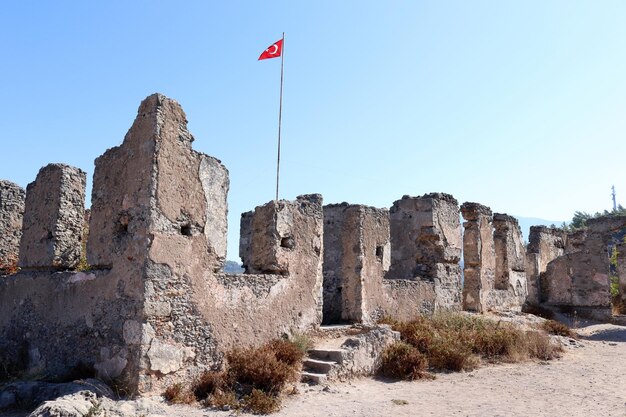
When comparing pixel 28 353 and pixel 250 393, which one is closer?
pixel 250 393

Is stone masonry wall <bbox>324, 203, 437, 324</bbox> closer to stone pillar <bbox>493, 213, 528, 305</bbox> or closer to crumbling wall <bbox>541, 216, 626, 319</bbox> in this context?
stone pillar <bbox>493, 213, 528, 305</bbox>

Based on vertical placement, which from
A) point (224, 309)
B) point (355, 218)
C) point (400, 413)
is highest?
point (355, 218)

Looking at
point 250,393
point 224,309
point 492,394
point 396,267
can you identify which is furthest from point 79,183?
point 396,267

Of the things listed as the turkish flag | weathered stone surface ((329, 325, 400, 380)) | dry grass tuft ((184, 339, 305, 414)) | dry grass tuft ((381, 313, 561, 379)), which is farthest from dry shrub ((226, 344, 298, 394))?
the turkish flag

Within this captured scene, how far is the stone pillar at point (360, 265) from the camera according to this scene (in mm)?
11367

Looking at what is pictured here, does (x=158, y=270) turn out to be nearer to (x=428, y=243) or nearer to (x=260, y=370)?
(x=260, y=370)

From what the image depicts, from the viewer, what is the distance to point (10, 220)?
10883 millimetres

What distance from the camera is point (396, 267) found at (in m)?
14.8

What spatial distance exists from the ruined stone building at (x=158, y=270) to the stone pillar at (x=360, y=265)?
0.03 metres

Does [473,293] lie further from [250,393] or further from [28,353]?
[28,353]

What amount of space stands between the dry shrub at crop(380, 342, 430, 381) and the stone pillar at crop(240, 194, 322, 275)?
2.37 meters

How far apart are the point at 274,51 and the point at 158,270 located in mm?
6622

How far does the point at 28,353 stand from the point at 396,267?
9082mm

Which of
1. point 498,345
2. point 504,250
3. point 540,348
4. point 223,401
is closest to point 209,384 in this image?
point 223,401
